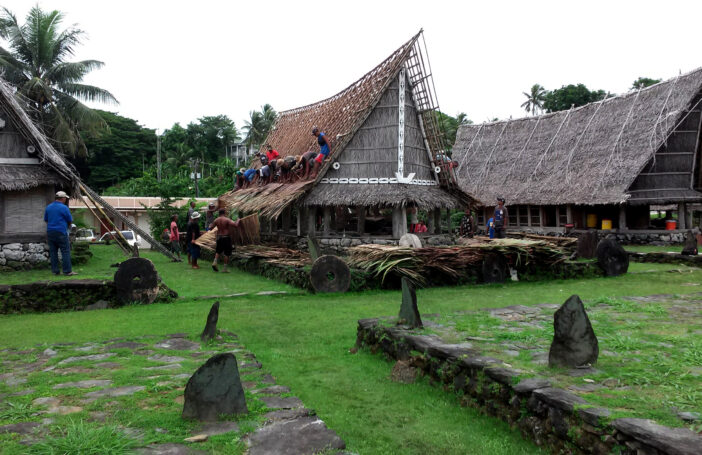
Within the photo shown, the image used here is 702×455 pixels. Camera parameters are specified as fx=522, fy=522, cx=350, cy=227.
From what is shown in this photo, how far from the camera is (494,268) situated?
41.3 feet

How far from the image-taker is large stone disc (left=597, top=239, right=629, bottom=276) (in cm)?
1313

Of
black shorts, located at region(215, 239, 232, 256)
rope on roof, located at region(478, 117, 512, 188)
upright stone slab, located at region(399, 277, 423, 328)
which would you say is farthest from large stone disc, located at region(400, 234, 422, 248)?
rope on roof, located at region(478, 117, 512, 188)

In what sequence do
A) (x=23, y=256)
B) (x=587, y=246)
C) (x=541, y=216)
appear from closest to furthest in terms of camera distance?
(x=23, y=256) < (x=587, y=246) < (x=541, y=216)

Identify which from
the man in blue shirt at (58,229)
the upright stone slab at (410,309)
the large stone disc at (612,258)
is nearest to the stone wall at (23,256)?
the man in blue shirt at (58,229)

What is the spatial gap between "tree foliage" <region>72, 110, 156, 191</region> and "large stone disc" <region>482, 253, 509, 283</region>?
1703 inches

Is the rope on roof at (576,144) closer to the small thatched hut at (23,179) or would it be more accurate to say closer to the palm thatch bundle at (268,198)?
the palm thatch bundle at (268,198)

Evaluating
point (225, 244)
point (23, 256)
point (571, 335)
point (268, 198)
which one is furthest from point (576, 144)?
point (571, 335)

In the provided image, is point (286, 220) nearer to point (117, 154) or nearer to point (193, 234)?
point (193, 234)

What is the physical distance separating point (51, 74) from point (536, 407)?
29.4 m

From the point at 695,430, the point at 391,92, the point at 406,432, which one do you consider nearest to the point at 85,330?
the point at 406,432

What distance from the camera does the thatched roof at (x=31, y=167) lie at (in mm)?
13773

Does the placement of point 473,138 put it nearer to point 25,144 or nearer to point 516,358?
point 25,144

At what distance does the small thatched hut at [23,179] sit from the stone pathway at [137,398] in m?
9.52

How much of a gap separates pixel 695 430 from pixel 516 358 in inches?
70.9
